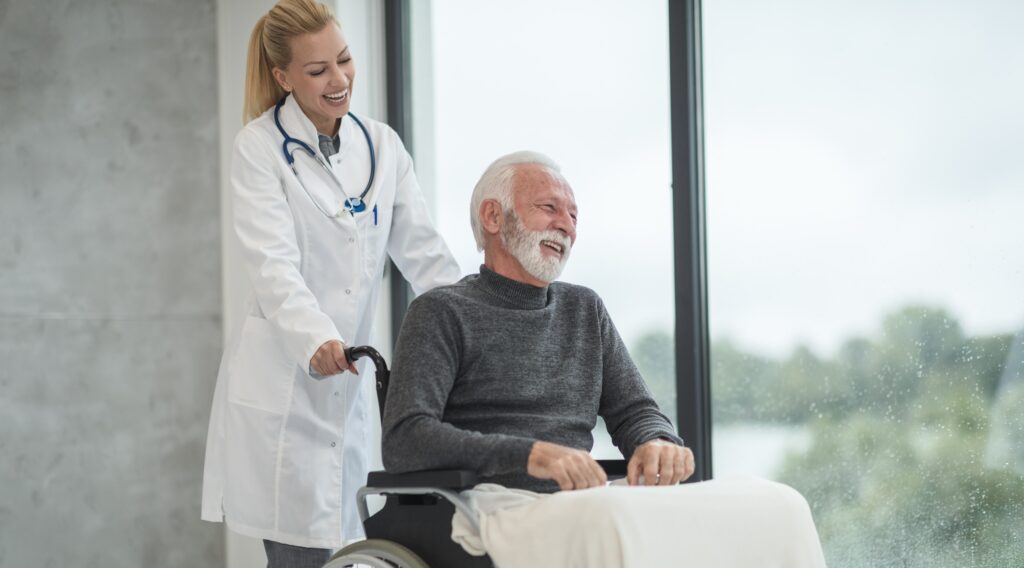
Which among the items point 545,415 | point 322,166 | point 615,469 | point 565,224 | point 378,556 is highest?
point 322,166

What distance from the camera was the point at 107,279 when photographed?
3.40 metres

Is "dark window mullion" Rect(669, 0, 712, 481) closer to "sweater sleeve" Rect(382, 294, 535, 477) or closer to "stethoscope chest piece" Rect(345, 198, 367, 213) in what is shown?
"stethoscope chest piece" Rect(345, 198, 367, 213)

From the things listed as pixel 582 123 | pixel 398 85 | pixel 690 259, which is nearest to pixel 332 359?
pixel 690 259

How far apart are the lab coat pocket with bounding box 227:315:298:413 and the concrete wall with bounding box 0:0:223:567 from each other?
4.03ft

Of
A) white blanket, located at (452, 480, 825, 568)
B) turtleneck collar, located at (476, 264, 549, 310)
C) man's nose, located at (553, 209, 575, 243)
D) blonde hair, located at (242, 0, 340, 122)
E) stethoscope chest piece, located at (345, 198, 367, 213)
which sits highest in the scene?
blonde hair, located at (242, 0, 340, 122)

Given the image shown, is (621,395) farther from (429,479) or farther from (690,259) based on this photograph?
(690,259)

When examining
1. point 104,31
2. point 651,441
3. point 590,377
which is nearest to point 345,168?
point 590,377

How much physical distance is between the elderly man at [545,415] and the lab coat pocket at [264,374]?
449 millimetres

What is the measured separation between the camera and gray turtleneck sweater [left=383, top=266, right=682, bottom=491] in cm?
183

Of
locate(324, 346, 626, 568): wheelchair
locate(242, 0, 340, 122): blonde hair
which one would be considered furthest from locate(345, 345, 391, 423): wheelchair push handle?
locate(242, 0, 340, 122): blonde hair

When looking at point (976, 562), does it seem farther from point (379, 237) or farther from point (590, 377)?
point (379, 237)

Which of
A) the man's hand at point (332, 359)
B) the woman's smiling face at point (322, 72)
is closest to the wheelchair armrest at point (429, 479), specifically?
the man's hand at point (332, 359)

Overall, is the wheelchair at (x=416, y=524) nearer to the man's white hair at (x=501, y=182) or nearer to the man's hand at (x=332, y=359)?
the man's hand at (x=332, y=359)

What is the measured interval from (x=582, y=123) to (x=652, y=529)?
1.73 metres
